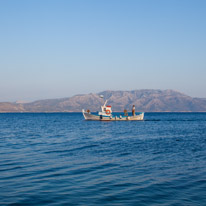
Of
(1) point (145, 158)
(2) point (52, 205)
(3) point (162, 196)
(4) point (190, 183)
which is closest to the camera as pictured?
(2) point (52, 205)

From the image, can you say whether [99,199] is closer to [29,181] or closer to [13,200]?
[13,200]

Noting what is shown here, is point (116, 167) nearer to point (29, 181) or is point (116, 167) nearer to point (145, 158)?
point (145, 158)

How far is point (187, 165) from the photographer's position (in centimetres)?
2083

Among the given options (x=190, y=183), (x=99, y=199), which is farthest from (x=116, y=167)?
(x=99, y=199)

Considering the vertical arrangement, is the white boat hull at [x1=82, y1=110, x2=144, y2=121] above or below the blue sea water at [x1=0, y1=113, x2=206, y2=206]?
above

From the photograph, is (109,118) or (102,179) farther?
(109,118)

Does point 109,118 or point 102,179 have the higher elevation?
point 109,118

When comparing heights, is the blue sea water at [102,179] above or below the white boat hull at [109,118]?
below

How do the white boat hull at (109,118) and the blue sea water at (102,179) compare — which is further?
the white boat hull at (109,118)

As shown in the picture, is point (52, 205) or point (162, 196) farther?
point (162, 196)

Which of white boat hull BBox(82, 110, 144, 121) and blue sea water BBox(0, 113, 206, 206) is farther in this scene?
white boat hull BBox(82, 110, 144, 121)

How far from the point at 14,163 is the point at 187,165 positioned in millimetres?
12292

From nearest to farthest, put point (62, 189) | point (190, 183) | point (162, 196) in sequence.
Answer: point (162, 196) → point (62, 189) → point (190, 183)

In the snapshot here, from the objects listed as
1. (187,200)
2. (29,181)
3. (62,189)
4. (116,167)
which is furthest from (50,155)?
(187,200)
